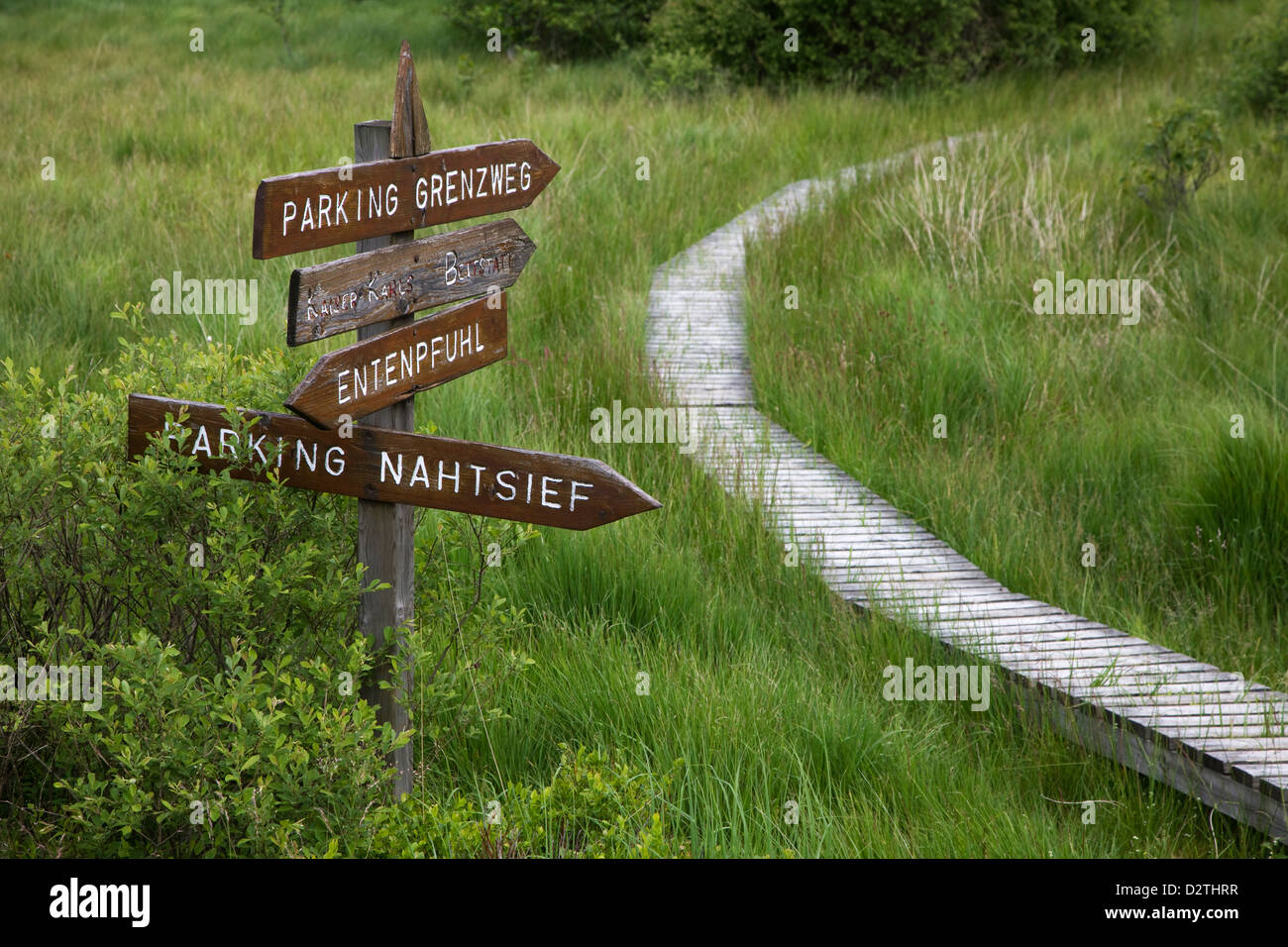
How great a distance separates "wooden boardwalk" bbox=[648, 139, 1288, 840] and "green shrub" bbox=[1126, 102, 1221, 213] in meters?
4.12

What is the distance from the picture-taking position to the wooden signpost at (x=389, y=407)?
8.41 ft

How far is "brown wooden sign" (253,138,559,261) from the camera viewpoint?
8.05 ft

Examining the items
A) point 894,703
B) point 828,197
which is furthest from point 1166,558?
point 828,197

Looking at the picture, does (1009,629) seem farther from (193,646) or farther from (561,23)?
(561,23)

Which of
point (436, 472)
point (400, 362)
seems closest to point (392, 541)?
point (436, 472)

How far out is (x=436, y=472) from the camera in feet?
8.91

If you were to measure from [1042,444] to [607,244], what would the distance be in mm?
3443

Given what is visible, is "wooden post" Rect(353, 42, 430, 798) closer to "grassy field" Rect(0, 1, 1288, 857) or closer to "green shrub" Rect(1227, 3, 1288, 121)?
"grassy field" Rect(0, 1, 1288, 857)

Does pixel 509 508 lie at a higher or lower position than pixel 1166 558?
higher

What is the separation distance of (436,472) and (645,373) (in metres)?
2.95

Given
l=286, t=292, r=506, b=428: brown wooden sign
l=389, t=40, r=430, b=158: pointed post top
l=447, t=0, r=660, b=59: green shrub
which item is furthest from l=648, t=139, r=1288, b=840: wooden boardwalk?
l=447, t=0, r=660, b=59: green shrub

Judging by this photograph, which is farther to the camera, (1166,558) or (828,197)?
(828,197)

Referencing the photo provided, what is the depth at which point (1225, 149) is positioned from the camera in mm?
10117

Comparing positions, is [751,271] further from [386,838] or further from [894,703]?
[386,838]
